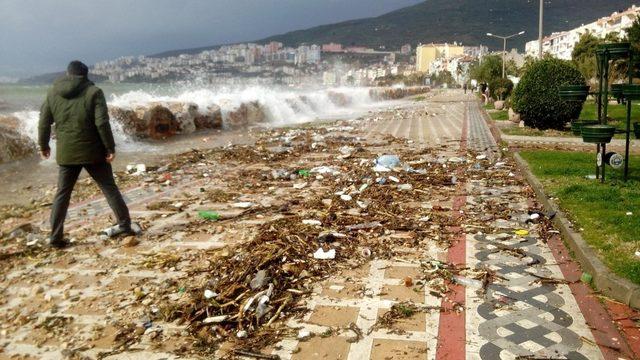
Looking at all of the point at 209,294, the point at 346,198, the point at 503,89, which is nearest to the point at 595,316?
the point at 209,294

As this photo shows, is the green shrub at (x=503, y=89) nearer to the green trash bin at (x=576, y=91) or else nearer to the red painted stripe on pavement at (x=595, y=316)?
the green trash bin at (x=576, y=91)

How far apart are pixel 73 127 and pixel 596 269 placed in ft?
18.3

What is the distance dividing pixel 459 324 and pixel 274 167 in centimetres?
767

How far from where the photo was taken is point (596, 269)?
423 centimetres

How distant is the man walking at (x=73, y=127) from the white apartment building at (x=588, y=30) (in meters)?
74.9

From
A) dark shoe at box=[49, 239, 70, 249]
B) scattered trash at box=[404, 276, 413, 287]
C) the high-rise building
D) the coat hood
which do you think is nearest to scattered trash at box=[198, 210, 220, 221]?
dark shoe at box=[49, 239, 70, 249]

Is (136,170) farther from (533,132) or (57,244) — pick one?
(533,132)

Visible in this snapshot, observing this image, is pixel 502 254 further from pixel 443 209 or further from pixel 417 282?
pixel 443 209

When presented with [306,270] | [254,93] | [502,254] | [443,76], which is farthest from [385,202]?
[443,76]

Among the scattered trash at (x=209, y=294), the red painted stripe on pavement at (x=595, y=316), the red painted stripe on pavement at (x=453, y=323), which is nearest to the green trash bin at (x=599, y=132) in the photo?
the red painted stripe on pavement at (x=595, y=316)

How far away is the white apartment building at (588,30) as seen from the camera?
267 feet

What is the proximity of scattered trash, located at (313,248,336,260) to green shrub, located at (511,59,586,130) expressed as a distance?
502 inches

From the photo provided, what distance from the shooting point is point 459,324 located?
3602 millimetres

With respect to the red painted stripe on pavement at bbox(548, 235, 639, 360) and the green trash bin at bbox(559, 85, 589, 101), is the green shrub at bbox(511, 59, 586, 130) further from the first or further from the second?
the red painted stripe on pavement at bbox(548, 235, 639, 360)
